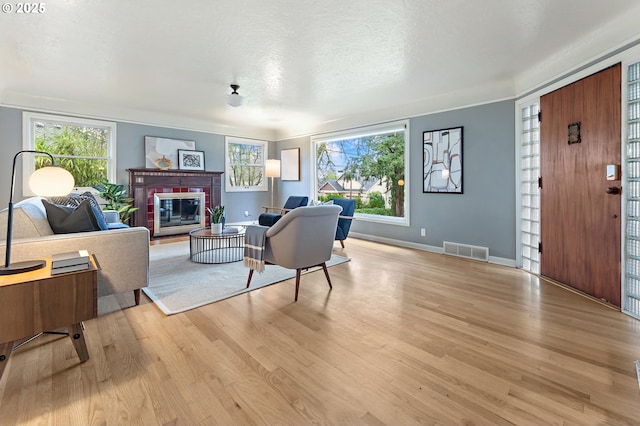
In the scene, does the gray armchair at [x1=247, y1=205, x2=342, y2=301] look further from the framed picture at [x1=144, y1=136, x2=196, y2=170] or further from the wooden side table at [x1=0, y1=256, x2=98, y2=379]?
the framed picture at [x1=144, y1=136, x2=196, y2=170]

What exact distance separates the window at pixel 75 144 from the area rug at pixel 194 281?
2288 mm

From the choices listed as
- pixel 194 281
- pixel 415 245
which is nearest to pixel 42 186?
pixel 194 281

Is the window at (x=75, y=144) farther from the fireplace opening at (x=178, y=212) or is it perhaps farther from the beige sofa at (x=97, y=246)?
the beige sofa at (x=97, y=246)

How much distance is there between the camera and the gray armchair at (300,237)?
2.67 meters

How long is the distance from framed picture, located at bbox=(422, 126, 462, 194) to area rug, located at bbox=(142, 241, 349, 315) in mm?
1931

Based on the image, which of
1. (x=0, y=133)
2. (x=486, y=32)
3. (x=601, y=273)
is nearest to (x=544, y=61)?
(x=486, y=32)

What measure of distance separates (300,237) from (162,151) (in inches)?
177

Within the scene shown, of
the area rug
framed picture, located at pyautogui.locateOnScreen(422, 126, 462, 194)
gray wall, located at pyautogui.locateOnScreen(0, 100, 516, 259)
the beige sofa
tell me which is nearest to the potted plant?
the area rug

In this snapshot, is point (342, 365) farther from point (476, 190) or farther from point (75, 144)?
point (75, 144)

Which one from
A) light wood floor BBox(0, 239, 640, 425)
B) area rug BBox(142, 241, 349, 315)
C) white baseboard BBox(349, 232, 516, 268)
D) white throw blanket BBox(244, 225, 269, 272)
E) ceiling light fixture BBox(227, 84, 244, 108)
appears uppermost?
ceiling light fixture BBox(227, 84, 244, 108)

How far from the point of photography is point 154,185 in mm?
5602

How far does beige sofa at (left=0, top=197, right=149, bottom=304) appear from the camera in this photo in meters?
2.08

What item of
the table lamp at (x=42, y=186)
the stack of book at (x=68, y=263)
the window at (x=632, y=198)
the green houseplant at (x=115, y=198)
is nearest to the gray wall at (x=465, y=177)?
the green houseplant at (x=115, y=198)

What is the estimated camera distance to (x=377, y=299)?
111 inches
